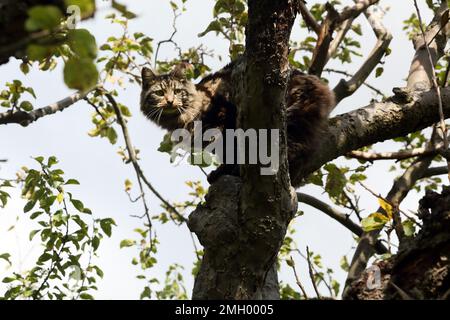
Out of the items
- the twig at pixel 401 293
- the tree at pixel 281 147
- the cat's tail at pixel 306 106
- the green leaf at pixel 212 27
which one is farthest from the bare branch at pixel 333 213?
the twig at pixel 401 293

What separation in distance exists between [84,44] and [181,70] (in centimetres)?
421

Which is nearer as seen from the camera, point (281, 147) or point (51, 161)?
point (281, 147)

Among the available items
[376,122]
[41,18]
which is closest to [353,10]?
[376,122]

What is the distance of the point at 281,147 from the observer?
263cm

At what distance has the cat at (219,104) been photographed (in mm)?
3810

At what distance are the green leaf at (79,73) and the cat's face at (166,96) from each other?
408 cm

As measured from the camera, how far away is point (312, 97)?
13.8ft

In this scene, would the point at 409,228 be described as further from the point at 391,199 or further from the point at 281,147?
the point at 391,199

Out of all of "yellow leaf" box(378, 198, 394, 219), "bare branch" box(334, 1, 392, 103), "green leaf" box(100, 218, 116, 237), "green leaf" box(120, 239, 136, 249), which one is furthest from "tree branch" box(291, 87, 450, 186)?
"green leaf" box(120, 239, 136, 249)

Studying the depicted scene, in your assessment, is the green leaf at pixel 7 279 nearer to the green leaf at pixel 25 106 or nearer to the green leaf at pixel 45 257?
the green leaf at pixel 45 257

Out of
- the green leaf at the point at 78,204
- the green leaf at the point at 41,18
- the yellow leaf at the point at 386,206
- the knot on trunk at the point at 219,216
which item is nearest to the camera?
the green leaf at the point at 41,18

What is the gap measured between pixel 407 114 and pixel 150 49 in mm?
2510
